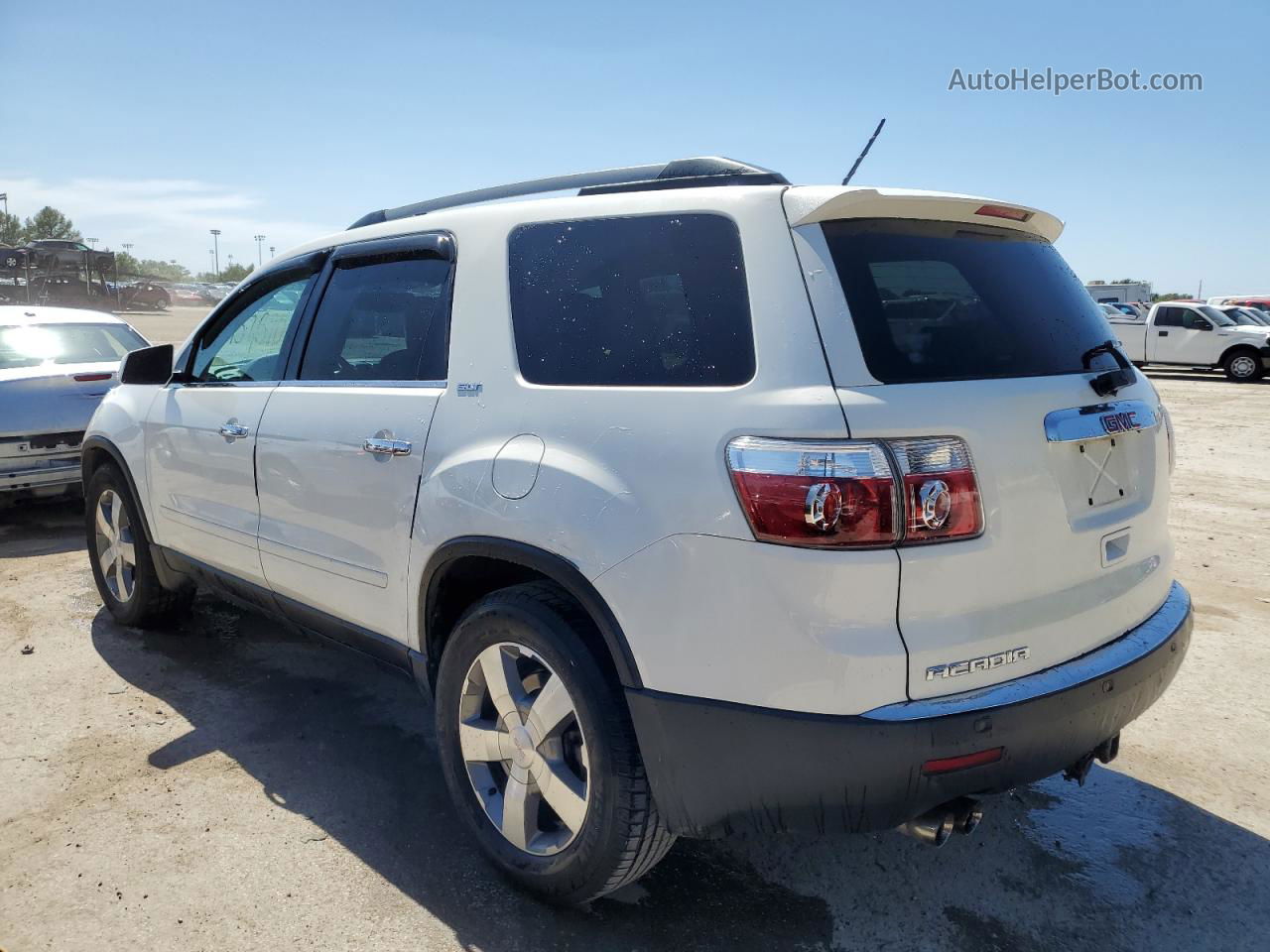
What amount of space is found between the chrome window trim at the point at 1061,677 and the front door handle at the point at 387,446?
1.56 meters

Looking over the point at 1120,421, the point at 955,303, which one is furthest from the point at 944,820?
the point at 955,303

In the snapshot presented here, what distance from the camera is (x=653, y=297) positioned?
2.38 m

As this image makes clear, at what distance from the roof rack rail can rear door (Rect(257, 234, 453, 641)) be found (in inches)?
13.3

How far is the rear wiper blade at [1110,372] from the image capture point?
2.39 metres

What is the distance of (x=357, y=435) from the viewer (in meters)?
3.00

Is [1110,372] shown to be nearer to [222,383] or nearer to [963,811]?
[963,811]

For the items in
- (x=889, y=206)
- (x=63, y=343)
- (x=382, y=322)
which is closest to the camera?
(x=889, y=206)

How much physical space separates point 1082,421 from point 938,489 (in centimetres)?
56

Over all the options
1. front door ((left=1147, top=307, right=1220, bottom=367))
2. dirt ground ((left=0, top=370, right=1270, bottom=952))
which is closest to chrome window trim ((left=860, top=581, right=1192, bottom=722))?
dirt ground ((left=0, top=370, right=1270, bottom=952))

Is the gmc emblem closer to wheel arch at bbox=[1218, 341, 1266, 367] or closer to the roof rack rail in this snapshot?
the roof rack rail

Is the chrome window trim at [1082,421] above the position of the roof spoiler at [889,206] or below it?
below

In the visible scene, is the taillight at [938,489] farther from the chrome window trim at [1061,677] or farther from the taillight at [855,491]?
the chrome window trim at [1061,677]

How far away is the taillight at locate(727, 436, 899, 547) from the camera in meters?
1.94

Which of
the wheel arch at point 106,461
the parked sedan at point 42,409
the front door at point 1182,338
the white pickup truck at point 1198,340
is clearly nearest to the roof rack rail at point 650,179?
the wheel arch at point 106,461
